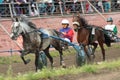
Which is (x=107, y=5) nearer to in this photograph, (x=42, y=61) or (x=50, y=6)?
(x=50, y=6)

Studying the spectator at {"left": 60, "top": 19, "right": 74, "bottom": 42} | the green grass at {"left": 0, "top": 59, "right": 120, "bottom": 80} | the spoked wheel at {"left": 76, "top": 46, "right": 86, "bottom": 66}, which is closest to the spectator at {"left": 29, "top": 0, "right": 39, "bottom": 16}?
the spectator at {"left": 60, "top": 19, "right": 74, "bottom": 42}

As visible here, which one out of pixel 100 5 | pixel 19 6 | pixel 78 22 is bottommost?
pixel 100 5

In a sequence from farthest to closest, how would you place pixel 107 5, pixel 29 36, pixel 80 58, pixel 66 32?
pixel 107 5 < pixel 66 32 < pixel 80 58 < pixel 29 36

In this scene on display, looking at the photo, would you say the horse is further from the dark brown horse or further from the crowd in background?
the crowd in background

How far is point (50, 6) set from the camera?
26359 millimetres

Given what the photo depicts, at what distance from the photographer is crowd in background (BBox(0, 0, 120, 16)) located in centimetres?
2416

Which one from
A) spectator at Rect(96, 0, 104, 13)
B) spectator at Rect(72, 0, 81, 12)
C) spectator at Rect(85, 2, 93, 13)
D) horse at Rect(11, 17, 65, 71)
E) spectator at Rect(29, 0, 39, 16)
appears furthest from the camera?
spectator at Rect(96, 0, 104, 13)

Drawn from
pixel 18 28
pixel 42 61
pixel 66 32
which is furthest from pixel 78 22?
pixel 18 28

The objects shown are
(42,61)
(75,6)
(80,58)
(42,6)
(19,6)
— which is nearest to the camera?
(42,61)

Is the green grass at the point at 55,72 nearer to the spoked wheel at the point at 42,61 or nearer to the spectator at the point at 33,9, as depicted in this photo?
the spoked wheel at the point at 42,61

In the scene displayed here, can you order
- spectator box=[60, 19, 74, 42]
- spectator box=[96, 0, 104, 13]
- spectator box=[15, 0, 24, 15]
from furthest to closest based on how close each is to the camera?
spectator box=[96, 0, 104, 13] → spectator box=[15, 0, 24, 15] → spectator box=[60, 19, 74, 42]

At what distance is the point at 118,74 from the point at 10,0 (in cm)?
1151

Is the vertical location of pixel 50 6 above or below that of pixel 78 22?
below

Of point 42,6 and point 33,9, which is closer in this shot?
point 33,9
